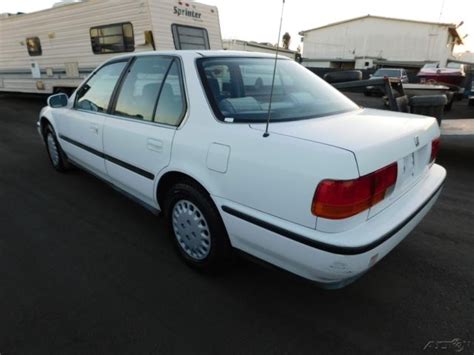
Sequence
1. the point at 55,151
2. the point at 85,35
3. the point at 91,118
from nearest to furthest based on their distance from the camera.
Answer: the point at 91,118, the point at 55,151, the point at 85,35

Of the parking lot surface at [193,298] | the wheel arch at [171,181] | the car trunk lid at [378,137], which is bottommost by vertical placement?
the parking lot surface at [193,298]

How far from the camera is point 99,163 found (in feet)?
11.0

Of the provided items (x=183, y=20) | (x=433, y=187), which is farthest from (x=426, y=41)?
(x=433, y=187)

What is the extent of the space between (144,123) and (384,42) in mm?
40932

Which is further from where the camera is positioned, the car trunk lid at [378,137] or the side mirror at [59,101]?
the side mirror at [59,101]

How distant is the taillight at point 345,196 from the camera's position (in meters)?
1.62

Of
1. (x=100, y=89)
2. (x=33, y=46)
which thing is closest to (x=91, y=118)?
(x=100, y=89)

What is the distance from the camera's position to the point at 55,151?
14.9 feet

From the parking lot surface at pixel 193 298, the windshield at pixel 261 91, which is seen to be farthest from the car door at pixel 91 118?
the windshield at pixel 261 91

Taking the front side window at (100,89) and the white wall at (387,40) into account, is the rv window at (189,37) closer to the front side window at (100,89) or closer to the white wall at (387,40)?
the front side window at (100,89)

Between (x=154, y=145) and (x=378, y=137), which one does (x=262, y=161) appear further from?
(x=154, y=145)

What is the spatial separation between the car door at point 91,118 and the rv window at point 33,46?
8620 millimetres

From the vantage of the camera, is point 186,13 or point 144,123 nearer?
point 144,123

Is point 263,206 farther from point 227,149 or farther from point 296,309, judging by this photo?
point 296,309
